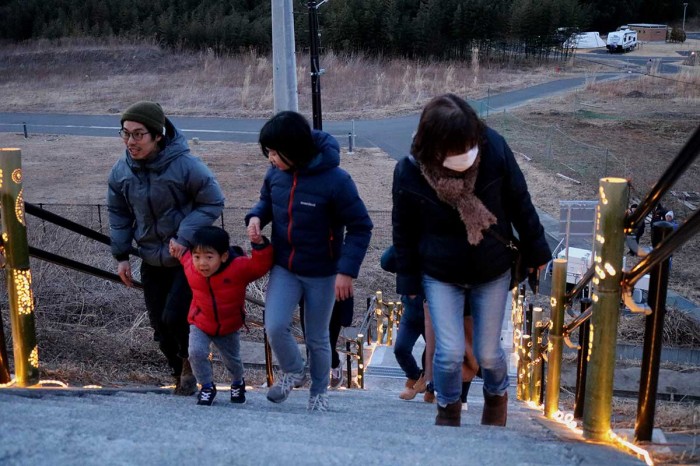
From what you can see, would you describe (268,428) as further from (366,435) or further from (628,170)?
(628,170)

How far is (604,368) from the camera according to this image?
2875mm

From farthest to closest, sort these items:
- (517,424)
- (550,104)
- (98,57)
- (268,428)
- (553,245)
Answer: (98,57) < (550,104) < (553,245) < (517,424) < (268,428)

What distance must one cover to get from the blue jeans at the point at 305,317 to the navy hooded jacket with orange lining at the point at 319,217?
0.07m

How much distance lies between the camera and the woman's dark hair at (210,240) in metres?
3.82

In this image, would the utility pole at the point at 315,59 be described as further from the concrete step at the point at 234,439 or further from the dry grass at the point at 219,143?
the concrete step at the point at 234,439

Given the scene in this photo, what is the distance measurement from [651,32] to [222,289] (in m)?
61.3

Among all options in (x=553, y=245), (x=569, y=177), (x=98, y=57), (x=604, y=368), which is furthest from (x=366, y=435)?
(x=98, y=57)

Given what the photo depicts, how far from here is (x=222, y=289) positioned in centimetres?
392

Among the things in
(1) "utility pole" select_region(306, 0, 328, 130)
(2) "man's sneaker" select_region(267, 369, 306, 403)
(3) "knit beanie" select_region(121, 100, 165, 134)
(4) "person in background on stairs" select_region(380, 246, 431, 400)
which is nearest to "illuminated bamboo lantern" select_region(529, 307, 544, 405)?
(4) "person in background on stairs" select_region(380, 246, 431, 400)

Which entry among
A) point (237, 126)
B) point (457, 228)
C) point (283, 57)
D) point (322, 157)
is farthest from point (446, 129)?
point (237, 126)

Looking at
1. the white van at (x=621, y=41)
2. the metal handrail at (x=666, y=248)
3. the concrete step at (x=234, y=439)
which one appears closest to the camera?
the concrete step at (x=234, y=439)

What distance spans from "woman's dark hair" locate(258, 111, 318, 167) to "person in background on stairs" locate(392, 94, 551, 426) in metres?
0.55

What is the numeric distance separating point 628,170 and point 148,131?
58.6ft

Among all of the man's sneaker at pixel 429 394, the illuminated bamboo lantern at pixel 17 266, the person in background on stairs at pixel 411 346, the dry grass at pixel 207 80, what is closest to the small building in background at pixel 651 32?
the dry grass at pixel 207 80
